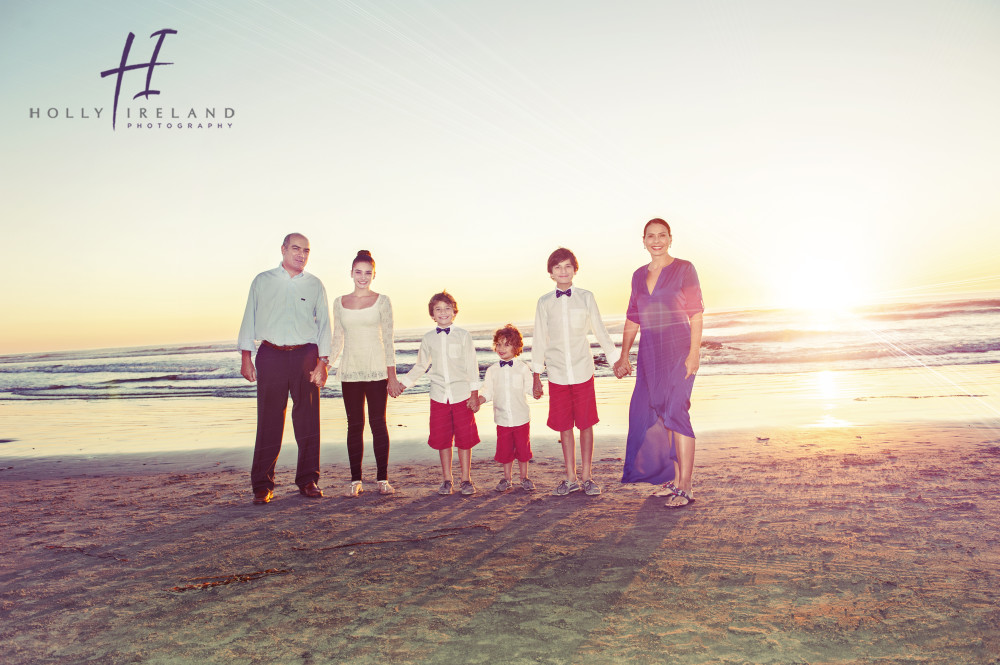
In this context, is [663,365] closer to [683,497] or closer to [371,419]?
[683,497]

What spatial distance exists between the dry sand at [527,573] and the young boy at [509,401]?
0.99 ft

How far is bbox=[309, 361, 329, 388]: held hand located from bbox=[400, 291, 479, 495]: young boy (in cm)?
82

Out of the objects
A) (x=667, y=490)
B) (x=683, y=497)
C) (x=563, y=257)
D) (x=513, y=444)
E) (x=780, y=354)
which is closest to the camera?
(x=683, y=497)

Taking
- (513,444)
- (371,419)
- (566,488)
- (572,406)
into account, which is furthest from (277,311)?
(566,488)

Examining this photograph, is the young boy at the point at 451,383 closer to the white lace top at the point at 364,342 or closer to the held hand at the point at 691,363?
the white lace top at the point at 364,342

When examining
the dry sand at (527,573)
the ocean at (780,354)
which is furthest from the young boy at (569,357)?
the ocean at (780,354)

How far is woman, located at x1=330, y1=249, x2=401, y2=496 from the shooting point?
5363 mm

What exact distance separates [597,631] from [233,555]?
2159 mm

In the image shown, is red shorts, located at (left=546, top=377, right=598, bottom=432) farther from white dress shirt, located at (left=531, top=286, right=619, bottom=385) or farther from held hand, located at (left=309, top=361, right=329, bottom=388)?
held hand, located at (left=309, top=361, right=329, bottom=388)

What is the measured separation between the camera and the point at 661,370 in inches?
192

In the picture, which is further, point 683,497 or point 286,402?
point 286,402

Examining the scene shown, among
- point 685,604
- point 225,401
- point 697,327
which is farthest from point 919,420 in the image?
point 225,401

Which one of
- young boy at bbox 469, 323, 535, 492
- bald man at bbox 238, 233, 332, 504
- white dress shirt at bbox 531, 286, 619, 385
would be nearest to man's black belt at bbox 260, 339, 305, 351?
bald man at bbox 238, 233, 332, 504

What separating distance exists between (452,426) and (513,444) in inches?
20.7
